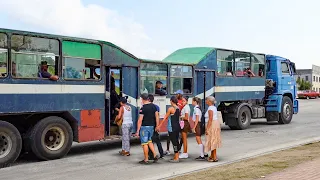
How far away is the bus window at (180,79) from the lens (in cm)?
1399

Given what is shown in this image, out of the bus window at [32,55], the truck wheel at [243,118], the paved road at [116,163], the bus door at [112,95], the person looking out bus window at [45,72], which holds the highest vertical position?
the bus window at [32,55]

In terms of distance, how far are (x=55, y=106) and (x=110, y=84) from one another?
6.74ft

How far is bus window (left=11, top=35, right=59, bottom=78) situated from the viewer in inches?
382

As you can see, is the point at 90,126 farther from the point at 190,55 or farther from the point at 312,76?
the point at 312,76

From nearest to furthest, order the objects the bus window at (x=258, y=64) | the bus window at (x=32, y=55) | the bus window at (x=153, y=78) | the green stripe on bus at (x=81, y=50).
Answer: the bus window at (x=32, y=55) < the green stripe on bus at (x=81, y=50) < the bus window at (x=153, y=78) < the bus window at (x=258, y=64)

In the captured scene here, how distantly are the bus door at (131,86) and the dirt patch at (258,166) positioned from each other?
4194 millimetres

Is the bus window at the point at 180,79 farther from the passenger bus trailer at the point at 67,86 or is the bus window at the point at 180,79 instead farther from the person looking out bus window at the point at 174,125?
the person looking out bus window at the point at 174,125

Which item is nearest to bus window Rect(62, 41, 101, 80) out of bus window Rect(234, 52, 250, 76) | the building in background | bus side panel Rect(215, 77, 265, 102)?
bus side panel Rect(215, 77, 265, 102)

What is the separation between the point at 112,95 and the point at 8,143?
353 cm

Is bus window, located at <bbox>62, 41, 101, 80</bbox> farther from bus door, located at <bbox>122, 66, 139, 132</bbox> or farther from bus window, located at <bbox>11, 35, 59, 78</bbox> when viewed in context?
bus door, located at <bbox>122, 66, 139, 132</bbox>

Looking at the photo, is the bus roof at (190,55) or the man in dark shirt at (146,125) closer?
the man in dark shirt at (146,125)

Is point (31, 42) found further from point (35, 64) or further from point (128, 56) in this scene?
point (128, 56)

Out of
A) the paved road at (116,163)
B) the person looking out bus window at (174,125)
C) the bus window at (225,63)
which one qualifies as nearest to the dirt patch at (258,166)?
the paved road at (116,163)

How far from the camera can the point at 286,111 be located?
19.8 metres
